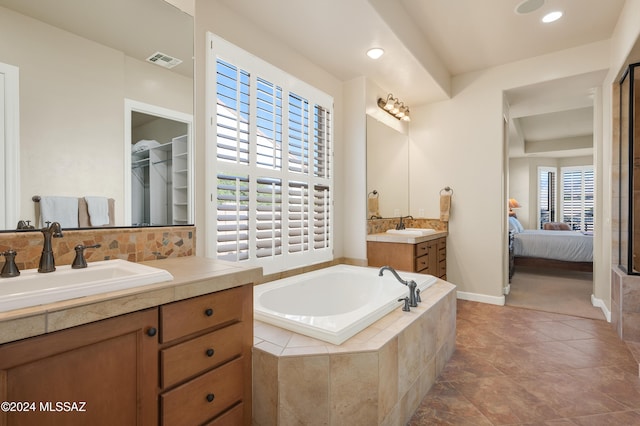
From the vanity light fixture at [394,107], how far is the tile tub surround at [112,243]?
282 cm

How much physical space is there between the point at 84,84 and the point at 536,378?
316 centimetres

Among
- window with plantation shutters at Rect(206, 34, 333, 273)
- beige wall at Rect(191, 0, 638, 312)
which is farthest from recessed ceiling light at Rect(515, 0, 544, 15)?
window with plantation shutters at Rect(206, 34, 333, 273)

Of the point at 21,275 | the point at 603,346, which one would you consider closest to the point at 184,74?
the point at 21,275

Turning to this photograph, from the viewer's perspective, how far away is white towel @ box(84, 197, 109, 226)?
152 centimetres

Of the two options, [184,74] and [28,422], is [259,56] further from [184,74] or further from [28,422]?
[28,422]

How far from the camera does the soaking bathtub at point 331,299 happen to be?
5.40ft

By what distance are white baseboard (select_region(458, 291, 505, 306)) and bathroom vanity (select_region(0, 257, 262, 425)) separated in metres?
3.34

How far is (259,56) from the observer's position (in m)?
2.58

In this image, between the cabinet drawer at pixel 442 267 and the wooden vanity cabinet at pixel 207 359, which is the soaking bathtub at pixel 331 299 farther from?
the cabinet drawer at pixel 442 267

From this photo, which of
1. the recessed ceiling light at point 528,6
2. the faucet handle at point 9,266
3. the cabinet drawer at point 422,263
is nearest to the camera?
the faucet handle at point 9,266

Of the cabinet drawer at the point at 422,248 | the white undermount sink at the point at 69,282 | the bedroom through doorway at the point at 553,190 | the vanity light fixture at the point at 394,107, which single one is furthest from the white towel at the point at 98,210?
the bedroom through doorway at the point at 553,190

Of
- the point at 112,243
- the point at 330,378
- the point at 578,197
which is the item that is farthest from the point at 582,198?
the point at 112,243

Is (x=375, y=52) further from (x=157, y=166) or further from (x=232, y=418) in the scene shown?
(x=232, y=418)

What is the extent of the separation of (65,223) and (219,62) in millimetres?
1445
